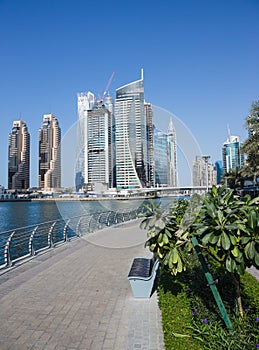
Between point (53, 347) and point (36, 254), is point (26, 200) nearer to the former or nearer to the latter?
point (36, 254)

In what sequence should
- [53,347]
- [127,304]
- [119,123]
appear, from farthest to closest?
[119,123] < [127,304] < [53,347]

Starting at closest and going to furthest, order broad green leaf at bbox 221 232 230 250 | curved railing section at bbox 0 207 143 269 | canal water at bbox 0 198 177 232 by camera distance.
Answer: broad green leaf at bbox 221 232 230 250, curved railing section at bbox 0 207 143 269, canal water at bbox 0 198 177 232

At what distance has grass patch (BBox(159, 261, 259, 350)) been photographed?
9.93 ft

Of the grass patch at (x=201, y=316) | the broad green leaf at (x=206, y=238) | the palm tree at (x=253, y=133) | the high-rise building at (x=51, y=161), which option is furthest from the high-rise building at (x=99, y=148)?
the palm tree at (x=253, y=133)

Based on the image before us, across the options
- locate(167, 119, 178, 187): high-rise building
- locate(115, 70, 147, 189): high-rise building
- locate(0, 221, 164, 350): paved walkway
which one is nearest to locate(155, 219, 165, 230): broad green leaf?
locate(0, 221, 164, 350): paved walkway

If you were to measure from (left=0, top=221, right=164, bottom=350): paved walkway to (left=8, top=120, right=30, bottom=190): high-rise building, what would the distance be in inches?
4694

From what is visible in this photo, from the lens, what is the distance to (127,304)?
477cm

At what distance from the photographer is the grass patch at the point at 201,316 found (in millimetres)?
3027

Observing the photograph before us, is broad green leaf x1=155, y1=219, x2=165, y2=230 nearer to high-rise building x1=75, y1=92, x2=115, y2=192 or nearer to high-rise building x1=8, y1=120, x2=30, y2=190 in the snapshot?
high-rise building x1=75, y1=92, x2=115, y2=192

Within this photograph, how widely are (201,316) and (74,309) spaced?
6.63ft

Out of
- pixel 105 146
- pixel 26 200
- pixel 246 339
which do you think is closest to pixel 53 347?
pixel 246 339

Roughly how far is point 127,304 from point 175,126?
2.98 metres

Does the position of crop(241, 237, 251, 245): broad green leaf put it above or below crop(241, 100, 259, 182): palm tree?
below

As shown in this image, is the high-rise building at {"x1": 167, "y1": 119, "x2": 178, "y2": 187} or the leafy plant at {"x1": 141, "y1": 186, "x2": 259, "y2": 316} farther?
the high-rise building at {"x1": 167, "y1": 119, "x2": 178, "y2": 187}
